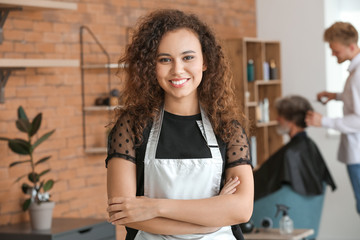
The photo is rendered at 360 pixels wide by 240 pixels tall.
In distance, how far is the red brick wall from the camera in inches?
155

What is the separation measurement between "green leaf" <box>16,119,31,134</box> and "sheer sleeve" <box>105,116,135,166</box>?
196 cm

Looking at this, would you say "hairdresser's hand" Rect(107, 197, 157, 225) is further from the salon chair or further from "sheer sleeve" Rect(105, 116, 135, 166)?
the salon chair

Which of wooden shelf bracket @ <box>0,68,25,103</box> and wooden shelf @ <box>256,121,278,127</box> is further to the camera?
wooden shelf @ <box>256,121,278,127</box>

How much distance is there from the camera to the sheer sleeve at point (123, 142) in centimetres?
184

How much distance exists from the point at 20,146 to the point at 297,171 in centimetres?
222

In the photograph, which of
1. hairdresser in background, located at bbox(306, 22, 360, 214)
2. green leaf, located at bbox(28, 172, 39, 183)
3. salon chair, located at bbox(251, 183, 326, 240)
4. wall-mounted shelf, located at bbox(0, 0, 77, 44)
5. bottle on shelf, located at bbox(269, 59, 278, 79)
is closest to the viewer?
wall-mounted shelf, located at bbox(0, 0, 77, 44)

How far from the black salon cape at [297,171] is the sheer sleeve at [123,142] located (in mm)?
3080

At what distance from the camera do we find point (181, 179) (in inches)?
70.8

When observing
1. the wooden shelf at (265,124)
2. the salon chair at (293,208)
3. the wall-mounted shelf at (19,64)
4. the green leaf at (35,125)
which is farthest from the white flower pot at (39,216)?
the wooden shelf at (265,124)

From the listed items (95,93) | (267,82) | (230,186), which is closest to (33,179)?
(95,93)

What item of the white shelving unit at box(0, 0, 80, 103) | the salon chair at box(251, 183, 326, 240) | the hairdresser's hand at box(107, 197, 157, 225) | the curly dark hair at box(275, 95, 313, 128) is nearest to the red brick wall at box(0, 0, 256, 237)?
the white shelving unit at box(0, 0, 80, 103)

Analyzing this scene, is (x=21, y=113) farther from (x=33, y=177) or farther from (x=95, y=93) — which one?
(x=95, y=93)

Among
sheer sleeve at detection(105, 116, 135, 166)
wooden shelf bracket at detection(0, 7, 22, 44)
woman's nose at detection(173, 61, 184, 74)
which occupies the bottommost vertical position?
sheer sleeve at detection(105, 116, 135, 166)

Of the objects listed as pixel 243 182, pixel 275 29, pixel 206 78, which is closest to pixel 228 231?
pixel 243 182
